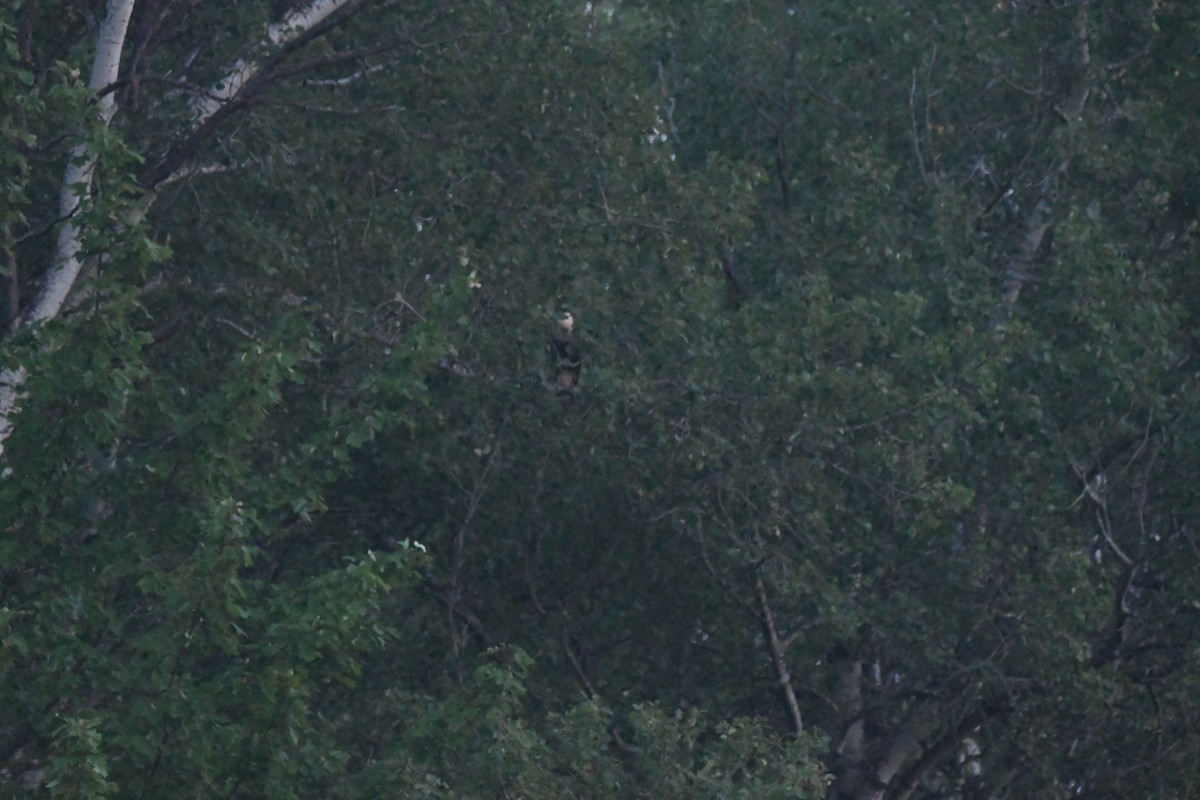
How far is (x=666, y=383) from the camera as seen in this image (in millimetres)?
9523

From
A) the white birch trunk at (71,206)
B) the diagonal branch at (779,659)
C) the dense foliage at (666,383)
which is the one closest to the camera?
the white birch trunk at (71,206)

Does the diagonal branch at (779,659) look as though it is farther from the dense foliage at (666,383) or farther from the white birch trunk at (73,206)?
A: the white birch trunk at (73,206)

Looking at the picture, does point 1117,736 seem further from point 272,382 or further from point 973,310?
point 272,382

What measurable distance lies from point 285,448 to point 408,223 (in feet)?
4.62

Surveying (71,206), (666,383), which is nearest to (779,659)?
(666,383)

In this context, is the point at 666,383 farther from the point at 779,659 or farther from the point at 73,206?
the point at 73,206

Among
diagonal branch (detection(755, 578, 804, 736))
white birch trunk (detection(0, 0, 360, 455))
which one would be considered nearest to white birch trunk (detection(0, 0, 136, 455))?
white birch trunk (detection(0, 0, 360, 455))

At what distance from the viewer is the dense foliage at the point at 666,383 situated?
30.4ft

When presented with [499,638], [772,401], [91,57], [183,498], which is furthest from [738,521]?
[91,57]

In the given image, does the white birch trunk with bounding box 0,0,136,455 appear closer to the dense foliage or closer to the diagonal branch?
the dense foliage

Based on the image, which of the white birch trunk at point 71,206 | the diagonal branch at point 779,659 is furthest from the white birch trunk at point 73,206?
the diagonal branch at point 779,659

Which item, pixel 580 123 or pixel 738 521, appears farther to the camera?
pixel 580 123

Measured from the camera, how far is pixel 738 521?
971 cm

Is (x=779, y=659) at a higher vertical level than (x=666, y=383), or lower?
lower
